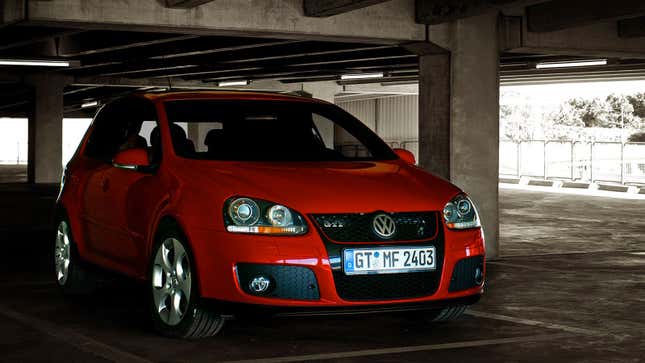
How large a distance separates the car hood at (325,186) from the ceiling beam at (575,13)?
5.75 metres

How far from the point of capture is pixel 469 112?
458 inches

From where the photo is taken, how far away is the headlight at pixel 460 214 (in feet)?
20.1

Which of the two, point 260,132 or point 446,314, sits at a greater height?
point 260,132

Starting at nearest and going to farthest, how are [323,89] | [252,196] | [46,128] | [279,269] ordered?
[279,269] < [252,196] < [46,128] < [323,89]

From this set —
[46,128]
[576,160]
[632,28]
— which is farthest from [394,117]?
[632,28]

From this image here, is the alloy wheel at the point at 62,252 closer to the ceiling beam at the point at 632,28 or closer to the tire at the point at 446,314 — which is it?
the tire at the point at 446,314

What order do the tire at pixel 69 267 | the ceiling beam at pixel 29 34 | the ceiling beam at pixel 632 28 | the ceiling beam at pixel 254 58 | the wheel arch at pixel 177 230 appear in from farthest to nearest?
the ceiling beam at pixel 254 58 < the ceiling beam at pixel 29 34 < the ceiling beam at pixel 632 28 < the tire at pixel 69 267 < the wheel arch at pixel 177 230

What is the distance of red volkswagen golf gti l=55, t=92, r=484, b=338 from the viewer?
18.7 feet

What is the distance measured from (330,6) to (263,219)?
5.39 metres

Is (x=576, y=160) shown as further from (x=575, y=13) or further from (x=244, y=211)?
(x=244, y=211)

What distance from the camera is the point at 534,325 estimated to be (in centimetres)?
692

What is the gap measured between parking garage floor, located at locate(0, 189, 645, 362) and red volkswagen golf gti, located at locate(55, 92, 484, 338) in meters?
0.25

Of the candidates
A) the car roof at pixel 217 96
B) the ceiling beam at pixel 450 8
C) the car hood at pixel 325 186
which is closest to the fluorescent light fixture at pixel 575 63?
the ceiling beam at pixel 450 8

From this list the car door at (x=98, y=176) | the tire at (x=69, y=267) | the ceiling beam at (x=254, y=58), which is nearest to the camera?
the car door at (x=98, y=176)
